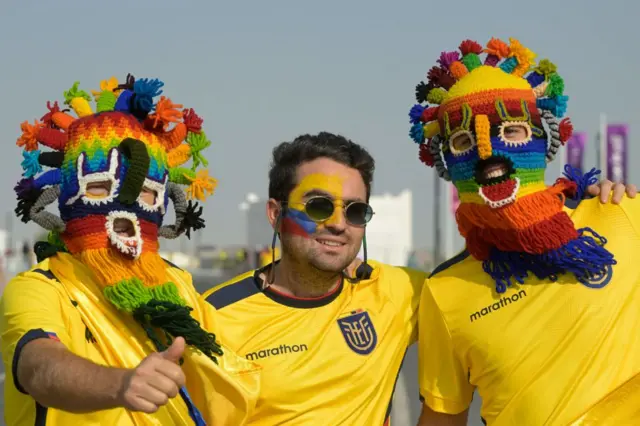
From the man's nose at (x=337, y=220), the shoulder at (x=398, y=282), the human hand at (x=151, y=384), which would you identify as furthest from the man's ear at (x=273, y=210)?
the human hand at (x=151, y=384)

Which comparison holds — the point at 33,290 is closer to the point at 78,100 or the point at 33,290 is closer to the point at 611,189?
the point at 78,100

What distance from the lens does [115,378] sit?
3.14 meters

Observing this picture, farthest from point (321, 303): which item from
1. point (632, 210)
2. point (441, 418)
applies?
point (632, 210)

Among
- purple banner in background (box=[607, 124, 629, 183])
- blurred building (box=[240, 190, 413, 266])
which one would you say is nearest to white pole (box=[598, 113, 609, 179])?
purple banner in background (box=[607, 124, 629, 183])

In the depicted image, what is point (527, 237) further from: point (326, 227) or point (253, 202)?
point (253, 202)

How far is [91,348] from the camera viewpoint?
404cm

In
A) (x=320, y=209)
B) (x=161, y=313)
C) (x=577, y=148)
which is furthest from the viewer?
(x=577, y=148)

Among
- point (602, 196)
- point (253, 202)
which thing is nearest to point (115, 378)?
point (602, 196)

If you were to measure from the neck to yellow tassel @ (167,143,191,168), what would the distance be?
79 cm

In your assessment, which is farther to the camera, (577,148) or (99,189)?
(577,148)

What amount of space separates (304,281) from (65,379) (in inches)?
66.8

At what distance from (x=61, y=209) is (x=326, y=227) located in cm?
126

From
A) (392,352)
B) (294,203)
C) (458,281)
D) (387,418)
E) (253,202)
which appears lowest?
(253,202)

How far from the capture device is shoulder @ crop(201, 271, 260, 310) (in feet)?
15.5
